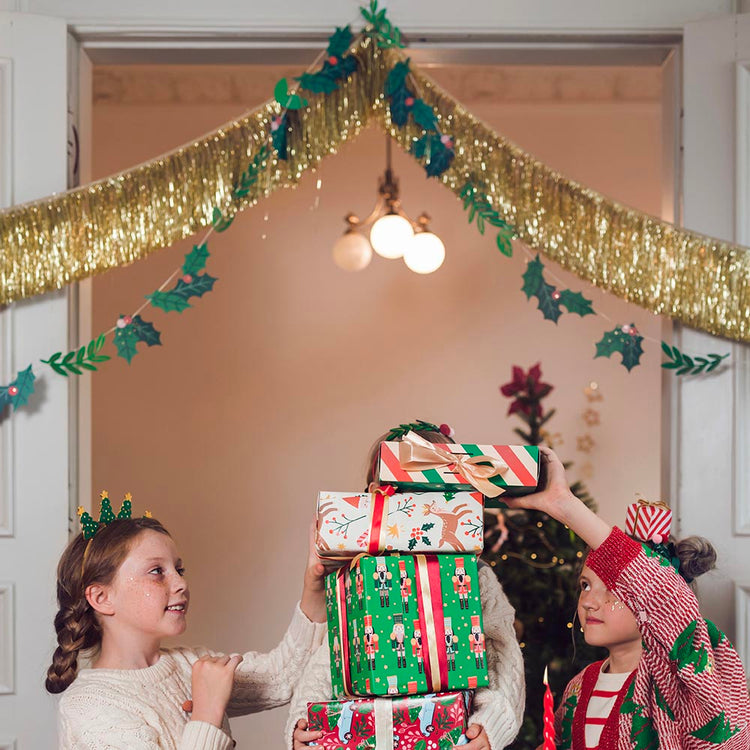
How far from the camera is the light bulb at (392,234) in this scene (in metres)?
3.42

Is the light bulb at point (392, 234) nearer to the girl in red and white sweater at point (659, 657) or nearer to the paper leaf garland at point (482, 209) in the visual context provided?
the paper leaf garland at point (482, 209)

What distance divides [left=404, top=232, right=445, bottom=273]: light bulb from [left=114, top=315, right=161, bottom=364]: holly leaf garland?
1.31m

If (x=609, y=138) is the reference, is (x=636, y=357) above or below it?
below

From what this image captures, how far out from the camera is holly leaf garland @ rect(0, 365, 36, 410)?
237 centimetres

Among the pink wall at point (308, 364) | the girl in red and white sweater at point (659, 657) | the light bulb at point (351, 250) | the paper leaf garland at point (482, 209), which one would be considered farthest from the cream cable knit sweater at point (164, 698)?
the pink wall at point (308, 364)

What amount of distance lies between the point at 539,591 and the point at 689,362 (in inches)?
41.8

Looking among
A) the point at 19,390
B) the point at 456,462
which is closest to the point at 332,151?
the point at 19,390

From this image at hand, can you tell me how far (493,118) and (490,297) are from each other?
0.84m

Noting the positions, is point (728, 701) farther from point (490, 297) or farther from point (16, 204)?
point (490, 297)

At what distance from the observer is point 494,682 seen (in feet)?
6.40

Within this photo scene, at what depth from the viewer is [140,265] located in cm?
436

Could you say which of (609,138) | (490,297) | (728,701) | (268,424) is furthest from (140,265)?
(728,701)

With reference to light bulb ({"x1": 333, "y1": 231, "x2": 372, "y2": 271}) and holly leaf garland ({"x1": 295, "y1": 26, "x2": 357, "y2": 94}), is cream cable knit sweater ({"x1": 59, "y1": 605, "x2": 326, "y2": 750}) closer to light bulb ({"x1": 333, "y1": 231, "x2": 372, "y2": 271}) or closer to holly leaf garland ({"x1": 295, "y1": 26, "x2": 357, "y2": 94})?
holly leaf garland ({"x1": 295, "y1": 26, "x2": 357, "y2": 94})

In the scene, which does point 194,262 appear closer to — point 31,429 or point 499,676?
point 31,429
